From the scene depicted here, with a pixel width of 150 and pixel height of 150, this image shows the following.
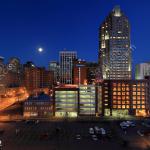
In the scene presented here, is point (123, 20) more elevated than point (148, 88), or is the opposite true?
point (123, 20)

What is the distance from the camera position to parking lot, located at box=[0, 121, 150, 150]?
3878 centimetres

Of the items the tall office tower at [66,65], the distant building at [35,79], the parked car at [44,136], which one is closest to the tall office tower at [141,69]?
the tall office tower at [66,65]

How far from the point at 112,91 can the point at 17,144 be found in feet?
111

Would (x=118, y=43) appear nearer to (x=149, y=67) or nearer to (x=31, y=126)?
(x=149, y=67)

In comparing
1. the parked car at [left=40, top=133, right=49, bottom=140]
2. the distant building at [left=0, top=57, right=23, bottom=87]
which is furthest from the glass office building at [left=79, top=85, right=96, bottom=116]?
Result: the distant building at [left=0, top=57, right=23, bottom=87]

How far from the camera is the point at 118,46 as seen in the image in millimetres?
109938

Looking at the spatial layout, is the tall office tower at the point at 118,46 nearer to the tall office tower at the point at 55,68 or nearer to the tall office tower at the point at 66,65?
the tall office tower at the point at 66,65

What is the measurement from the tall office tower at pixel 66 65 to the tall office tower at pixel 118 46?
43.0 metres

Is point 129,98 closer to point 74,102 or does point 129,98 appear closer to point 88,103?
point 88,103

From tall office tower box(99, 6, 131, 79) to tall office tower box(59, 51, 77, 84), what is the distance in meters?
43.0

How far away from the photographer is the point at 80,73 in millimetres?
126500

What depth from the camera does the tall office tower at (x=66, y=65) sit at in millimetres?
154425

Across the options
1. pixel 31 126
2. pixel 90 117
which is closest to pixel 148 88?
pixel 90 117

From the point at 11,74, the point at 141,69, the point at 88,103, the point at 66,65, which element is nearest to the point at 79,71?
the point at 66,65
